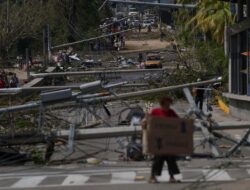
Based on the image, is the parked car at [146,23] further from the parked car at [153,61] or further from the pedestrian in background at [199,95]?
the pedestrian in background at [199,95]

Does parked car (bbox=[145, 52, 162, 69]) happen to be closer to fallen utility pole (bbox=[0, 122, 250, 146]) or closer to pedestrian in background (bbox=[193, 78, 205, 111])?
pedestrian in background (bbox=[193, 78, 205, 111])

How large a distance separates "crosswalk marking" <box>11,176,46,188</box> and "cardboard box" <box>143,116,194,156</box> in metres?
2.76

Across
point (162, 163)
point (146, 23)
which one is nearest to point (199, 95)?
point (162, 163)

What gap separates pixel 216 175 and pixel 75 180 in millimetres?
2820

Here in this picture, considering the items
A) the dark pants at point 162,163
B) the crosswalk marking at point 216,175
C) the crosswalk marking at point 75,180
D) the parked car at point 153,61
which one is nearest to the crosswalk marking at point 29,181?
the crosswalk marking at point 75,180

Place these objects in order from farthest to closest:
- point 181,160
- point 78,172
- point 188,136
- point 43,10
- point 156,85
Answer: point 43,10
point 156,85
point 181,160
point 78,172
point 188,136

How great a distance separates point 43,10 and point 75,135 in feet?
194

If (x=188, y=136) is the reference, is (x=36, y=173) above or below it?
below

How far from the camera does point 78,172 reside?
49.0 ft

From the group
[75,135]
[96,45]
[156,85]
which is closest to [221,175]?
[75,135]

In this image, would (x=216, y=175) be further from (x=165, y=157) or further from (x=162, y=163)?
(x=165, y=157)

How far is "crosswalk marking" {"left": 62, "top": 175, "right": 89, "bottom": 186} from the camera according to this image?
13.5m

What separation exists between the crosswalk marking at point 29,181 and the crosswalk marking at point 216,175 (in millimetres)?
3372

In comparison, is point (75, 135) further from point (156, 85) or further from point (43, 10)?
point (43, 10)
